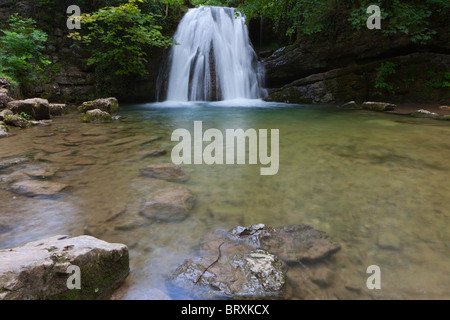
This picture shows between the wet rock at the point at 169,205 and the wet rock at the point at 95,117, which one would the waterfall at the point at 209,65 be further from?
the wet rock at the point at 169,205

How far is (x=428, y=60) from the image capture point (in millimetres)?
9766

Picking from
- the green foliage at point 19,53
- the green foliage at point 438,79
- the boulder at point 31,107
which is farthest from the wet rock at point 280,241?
the green foliage at point 438,79

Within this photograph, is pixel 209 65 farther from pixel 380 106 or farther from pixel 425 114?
pixel 425 114

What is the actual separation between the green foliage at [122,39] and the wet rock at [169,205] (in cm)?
958

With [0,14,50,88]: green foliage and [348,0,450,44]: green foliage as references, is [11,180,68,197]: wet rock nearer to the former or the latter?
[0,14,50,88]: green foliage

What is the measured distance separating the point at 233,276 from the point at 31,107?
7.60m

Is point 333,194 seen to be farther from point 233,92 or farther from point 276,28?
point 276,28

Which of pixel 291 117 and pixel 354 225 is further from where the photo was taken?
pixel 291 117

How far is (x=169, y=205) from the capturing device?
246cm

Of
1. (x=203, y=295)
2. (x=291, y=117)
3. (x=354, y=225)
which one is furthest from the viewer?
(x=291, y=117)

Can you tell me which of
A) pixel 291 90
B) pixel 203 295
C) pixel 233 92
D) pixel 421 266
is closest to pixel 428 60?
pixel 291 90

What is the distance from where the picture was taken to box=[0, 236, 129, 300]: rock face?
1.18m
